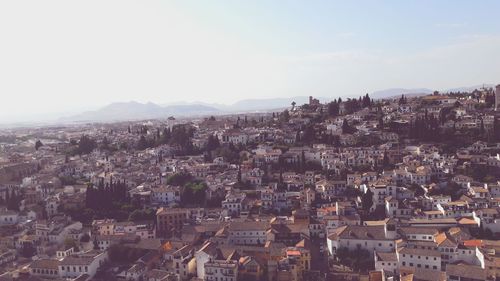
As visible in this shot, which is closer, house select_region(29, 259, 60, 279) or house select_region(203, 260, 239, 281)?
house select_region(203, 260, 239, 281)

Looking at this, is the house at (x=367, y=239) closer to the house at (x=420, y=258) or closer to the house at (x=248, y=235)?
the house at (x=420, y=258)

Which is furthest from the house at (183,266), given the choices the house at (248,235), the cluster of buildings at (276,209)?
the house at (248,235)

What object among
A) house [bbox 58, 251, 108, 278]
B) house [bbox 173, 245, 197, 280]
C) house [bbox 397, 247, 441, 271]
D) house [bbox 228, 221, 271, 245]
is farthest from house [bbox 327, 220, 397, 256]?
house [bbox 58, 251, 108, 278]

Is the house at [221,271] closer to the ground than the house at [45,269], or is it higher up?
higher up

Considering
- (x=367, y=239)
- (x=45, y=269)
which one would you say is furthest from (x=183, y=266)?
(x=367, y=239)

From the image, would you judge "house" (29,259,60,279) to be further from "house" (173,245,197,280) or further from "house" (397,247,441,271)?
"house" (397,247,441,271)

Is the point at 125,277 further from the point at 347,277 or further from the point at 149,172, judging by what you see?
the point at 149,172

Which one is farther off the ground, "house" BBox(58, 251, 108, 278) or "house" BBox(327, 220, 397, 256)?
"house" BBox(327, 220, 397, 256)

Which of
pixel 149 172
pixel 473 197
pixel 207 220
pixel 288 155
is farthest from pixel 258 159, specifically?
pixel 473 197

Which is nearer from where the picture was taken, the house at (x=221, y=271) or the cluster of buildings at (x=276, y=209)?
the house at (x=221, y=271)

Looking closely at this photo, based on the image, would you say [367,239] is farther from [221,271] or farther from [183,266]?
[183,266]
